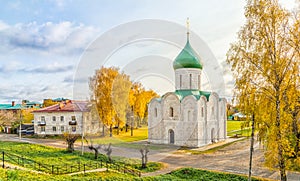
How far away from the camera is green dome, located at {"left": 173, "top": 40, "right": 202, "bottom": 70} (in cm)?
2866

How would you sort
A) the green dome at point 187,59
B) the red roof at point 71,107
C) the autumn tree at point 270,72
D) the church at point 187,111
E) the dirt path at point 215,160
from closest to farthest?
the autumn tree at point 270,72, the dirt path at point 215,160, the church at point 187,111, the green dome at point 187,59, the red roof at point 71,107

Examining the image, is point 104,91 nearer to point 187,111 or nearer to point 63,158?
point 187,111

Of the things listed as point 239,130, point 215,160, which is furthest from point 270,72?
point 239,130

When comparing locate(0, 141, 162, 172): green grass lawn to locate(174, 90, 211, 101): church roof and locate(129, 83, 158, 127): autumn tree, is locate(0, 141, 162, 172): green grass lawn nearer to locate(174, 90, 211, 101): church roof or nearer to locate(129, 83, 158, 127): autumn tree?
locate(174, 90, 211, 101): church roof

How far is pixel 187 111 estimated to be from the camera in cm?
2681

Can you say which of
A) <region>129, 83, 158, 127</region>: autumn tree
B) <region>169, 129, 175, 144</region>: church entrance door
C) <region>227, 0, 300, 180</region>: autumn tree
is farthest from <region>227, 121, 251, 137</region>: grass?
<region>129, 83, 158, 127</region>: autumn tree

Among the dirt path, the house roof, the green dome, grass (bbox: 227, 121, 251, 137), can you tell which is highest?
the green dome

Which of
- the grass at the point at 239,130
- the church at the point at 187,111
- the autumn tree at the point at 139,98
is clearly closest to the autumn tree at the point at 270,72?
the grass at the point at 239,130

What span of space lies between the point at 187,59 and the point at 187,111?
585 cm

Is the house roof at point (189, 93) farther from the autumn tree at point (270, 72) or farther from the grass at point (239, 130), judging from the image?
the autumn tree at point (270, 72)

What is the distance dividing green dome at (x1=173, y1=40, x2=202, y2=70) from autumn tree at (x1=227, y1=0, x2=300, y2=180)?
18.4m

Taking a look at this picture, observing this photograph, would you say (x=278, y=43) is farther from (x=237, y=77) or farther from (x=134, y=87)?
(x=134, y=87)

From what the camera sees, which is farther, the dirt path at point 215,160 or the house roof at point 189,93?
the house roof at point 189,93

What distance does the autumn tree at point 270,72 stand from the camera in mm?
9570
